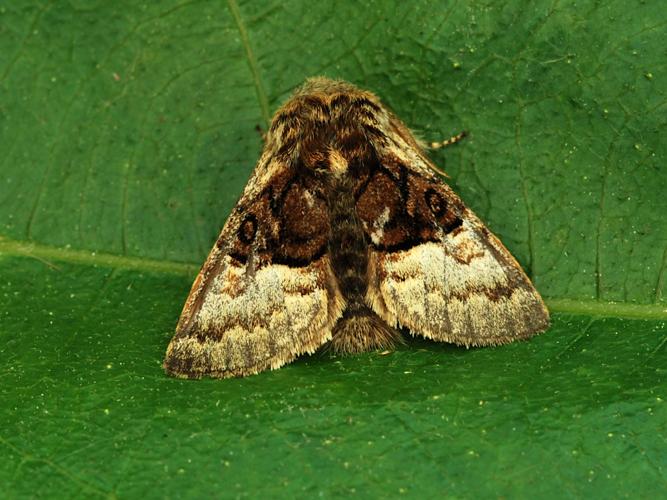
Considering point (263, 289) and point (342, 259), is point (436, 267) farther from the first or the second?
point (263, 289)

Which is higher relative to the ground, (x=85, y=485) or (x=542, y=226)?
(x=542, y=226)

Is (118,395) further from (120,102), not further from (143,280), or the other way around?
(120,102)

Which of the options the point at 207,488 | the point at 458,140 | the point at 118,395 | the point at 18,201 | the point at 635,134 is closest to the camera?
the point at 207,488

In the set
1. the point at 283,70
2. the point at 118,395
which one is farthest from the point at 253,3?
the point at 118,395

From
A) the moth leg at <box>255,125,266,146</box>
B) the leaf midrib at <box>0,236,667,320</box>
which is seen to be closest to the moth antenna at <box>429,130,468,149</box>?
the moth leg at <box>255,125,266,146</box>

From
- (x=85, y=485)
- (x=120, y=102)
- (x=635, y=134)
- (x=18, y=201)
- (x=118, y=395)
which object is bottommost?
(x=85, y=485)

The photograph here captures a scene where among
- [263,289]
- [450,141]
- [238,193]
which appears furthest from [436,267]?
[238,193]

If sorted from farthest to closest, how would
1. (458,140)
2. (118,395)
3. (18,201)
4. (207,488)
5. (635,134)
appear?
1. (18,201)
2. (458,140)
3. (635,134)
4. (118,395)
5. (207,488)
